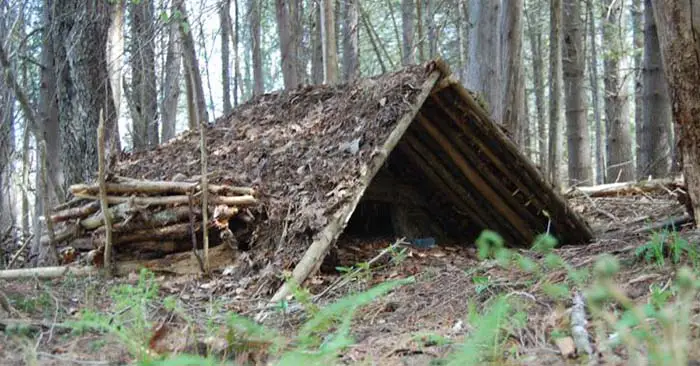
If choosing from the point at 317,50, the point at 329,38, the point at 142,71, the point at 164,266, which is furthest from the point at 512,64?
the point at 317,50

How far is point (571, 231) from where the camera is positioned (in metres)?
5.09

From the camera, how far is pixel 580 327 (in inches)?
74.2

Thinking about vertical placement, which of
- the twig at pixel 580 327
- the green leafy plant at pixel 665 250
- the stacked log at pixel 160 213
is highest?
the stacked log at pixel 160 213

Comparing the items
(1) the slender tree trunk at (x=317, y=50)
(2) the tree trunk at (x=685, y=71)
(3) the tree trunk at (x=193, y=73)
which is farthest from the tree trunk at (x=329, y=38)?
(2) the tree trunk at (x=685, y=71)

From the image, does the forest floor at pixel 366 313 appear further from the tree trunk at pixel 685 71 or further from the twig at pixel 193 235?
the tree trunk at pixel 685 71

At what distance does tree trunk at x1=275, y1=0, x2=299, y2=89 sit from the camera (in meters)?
10.5

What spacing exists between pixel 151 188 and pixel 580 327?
3.14 metres

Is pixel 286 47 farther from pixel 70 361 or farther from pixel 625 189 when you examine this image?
pixel 70 361

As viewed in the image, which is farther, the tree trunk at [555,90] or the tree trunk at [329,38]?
the tree trunk at [329,38]

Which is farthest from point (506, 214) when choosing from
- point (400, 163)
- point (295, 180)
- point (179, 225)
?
point (179, 225)

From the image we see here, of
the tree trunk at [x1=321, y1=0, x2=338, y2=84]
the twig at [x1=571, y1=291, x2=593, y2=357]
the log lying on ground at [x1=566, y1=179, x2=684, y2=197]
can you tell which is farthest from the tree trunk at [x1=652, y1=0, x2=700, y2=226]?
the tree trunk at [x1=321, y1=0, x2=338, y2=84]

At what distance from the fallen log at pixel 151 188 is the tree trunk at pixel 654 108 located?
5.31 metres

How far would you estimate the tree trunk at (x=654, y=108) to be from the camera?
7324 mm

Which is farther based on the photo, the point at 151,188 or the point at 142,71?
the point at 142,71
